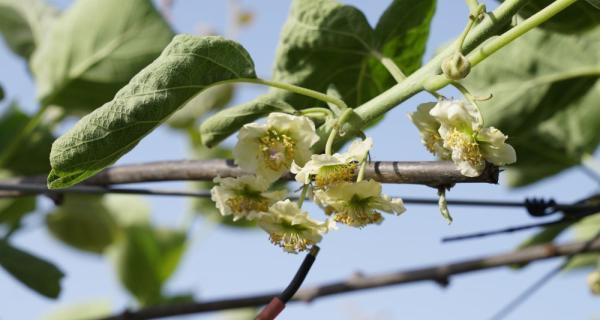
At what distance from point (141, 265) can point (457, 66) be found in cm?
137

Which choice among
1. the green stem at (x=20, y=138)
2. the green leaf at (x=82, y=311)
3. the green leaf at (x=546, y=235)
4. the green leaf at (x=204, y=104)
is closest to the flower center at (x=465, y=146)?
the green leaf at (x=546, y=235)

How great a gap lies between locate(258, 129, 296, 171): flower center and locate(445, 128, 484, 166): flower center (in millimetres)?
155

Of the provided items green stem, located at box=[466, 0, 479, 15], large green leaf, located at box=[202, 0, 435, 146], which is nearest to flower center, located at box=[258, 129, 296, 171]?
large green leaf, located at box=[202, 0, 435, 146]

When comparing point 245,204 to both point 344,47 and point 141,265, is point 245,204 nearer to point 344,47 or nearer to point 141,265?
point 344,47

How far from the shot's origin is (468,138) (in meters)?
0.72

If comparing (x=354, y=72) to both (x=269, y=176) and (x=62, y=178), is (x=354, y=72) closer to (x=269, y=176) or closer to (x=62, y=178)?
(x=269, y=176)

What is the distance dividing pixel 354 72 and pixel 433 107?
0.91 feet

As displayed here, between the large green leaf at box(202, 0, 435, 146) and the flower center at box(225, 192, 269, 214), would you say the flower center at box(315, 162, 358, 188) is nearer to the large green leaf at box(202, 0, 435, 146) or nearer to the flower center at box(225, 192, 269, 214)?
the flower center at box(225, 192, 269, 214)

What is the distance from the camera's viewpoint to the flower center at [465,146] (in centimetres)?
71

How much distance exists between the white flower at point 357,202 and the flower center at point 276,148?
0.07 metres

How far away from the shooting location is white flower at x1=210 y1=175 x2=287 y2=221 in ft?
2.62

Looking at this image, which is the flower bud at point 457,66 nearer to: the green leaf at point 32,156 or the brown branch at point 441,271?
the brown branch at point 441,271

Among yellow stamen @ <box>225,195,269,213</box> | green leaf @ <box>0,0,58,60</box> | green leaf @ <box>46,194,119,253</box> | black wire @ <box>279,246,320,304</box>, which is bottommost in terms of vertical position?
black wire @ <box>279,246,320,304</box>

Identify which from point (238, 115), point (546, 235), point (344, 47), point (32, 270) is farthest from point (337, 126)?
point (546, 235)
